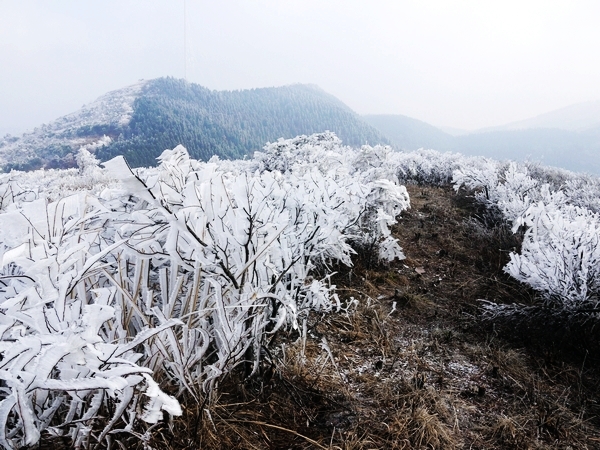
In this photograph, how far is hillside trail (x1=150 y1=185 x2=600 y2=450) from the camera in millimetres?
1615

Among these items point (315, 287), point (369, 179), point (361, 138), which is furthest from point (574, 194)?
point (361, 138)

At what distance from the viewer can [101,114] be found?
90.0 m

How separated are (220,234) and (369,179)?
4.73 meters

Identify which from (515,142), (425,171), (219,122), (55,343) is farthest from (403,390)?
(515,142)

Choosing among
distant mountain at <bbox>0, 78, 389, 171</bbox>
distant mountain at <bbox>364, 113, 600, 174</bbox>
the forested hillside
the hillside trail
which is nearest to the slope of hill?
distant mountain at <bbox>0, 78, 389, 171</bbox>

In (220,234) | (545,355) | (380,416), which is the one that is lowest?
(545,355)

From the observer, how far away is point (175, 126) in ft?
225

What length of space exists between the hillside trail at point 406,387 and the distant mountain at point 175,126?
45213 mm

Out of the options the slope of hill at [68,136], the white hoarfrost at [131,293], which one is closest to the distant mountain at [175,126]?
the slope of hill at [68,136]

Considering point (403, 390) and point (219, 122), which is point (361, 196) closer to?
point (403, 390)

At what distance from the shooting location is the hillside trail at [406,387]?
1.62 metres

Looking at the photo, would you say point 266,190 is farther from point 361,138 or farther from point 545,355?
point 361,138

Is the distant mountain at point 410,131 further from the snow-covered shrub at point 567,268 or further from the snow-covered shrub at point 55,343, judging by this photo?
the snow-covered shrub at point 55,343

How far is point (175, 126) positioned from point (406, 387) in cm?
7358
